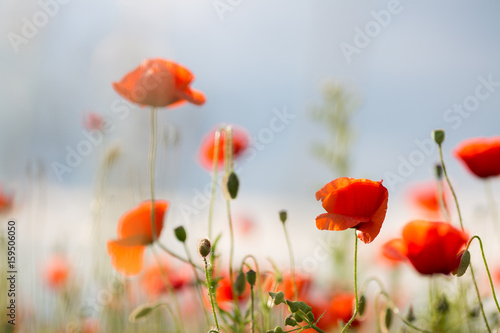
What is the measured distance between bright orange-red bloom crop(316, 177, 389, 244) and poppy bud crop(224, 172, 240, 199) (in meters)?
0.23

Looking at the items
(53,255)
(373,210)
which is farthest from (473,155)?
(53,255)

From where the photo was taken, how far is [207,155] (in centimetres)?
203

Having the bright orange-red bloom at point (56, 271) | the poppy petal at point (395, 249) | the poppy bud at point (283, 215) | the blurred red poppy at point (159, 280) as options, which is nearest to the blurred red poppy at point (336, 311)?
the poppy petal at point (395, 249)

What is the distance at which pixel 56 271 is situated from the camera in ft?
8.95

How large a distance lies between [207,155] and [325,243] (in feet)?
4.27

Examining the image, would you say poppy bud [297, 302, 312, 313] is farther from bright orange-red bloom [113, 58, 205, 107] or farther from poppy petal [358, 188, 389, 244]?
bright orange-red bloom [113, 58, 205, 107]

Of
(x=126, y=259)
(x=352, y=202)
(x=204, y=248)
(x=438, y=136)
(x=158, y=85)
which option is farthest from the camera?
(x=126, y=259)

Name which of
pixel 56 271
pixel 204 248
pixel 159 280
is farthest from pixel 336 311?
pixel 56 271

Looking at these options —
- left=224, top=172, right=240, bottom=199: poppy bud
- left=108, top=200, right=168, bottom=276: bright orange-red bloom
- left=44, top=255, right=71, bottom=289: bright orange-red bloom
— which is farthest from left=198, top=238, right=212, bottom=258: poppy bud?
left=44, top=255, right=71, bottom=289: bright orange-red bloom

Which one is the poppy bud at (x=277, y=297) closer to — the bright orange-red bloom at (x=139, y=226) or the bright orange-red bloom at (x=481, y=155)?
the bright orange-red bloom at (x=139, y=226)

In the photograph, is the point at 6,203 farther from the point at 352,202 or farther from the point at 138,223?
the point at 352,202

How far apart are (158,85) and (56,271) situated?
1.70m

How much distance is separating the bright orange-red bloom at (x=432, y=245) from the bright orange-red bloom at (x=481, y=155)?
0.32m

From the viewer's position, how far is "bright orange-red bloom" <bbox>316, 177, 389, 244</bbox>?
1.12m
